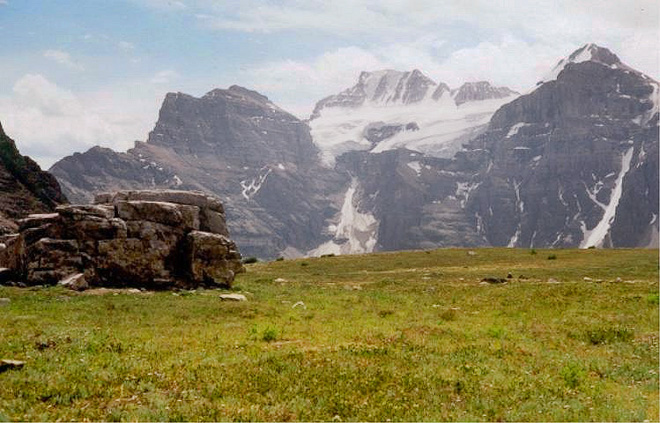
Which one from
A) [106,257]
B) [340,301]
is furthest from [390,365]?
[106,257]

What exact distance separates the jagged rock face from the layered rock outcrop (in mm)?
36590

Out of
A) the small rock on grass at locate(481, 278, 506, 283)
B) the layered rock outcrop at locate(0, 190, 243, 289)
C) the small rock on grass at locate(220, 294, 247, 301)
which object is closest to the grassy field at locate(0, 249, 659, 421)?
the small rock on grass at locate(220, 294, 247, 301)

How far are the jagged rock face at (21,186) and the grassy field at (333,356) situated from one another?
52.6 metres

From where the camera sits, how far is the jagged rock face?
81062 mm

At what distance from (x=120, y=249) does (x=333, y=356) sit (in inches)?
1070

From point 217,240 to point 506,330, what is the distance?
26.4 metres

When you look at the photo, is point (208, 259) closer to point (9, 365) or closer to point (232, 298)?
point (232, 298)

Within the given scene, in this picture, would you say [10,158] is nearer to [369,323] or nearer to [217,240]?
[217,240]

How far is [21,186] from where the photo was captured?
88.9m

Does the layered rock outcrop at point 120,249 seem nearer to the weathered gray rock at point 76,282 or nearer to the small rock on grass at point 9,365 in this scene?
the weathered gray rock at point 76,282

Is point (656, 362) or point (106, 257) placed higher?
point (106, 257)

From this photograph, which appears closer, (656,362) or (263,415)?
(263,415)

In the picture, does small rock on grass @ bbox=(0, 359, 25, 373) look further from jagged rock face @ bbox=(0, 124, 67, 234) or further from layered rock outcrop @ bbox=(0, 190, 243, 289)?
jagged rock face @ bbox=(0, 124, 67, 234)

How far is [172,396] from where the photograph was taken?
1486cm
